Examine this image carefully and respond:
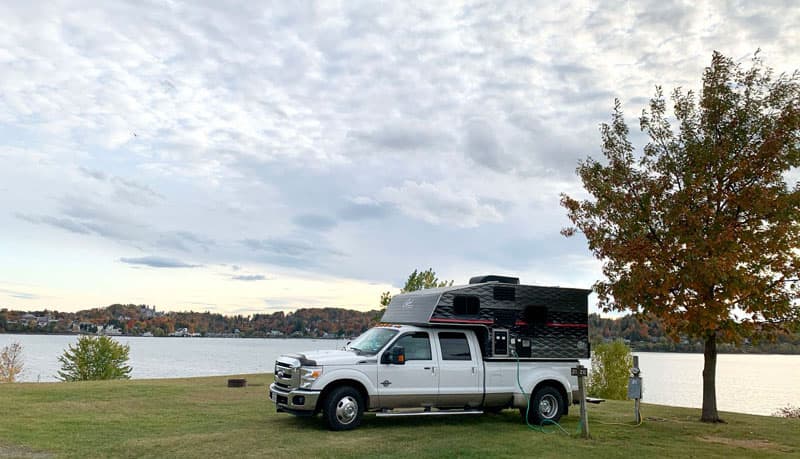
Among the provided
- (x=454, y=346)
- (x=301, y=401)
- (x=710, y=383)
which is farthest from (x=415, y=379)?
(x=710, y=383)

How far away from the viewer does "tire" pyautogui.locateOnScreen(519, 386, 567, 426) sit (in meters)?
14.0

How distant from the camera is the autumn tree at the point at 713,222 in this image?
14.2 meters

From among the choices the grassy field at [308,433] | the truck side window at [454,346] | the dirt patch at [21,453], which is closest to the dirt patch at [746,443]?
the grassy field at [308,433]

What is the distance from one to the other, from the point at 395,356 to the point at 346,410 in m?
1.40

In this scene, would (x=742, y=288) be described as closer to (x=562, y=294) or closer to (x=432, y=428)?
(x=562, y=294)

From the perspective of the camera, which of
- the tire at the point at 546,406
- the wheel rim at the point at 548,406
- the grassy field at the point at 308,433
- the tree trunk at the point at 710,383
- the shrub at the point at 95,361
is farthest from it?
the shrub at the point at 95,361

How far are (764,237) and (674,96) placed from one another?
4.17 m

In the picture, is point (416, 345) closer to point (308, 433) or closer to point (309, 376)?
point (309, 376)

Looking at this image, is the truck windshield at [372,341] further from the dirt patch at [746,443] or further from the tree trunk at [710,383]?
the tree trunk at [710,383]

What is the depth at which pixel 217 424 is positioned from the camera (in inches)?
511

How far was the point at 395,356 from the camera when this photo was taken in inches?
511

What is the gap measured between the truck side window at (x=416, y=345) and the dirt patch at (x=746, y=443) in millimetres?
5495

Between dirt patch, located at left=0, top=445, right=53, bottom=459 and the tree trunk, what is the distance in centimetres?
1357

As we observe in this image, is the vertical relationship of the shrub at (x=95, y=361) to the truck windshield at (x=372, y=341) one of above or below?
below
